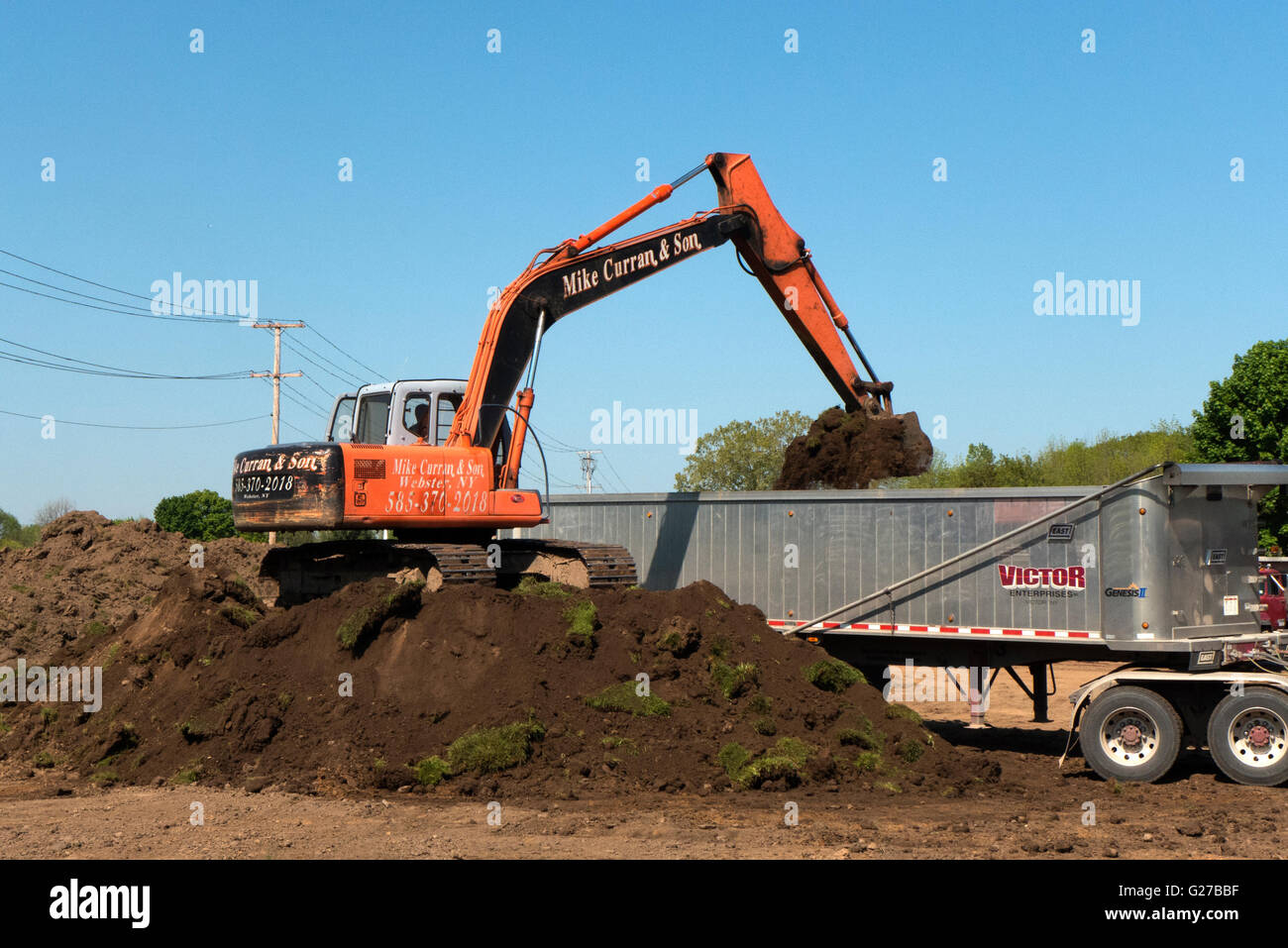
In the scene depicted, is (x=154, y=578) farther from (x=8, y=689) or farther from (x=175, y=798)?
(x=175, y=798)

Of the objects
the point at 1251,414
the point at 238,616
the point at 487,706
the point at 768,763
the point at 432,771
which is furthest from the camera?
the point at 1251,414

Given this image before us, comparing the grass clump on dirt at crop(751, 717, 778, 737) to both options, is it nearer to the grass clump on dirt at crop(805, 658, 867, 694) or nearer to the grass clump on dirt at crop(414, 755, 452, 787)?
the grass clump on dirt at crop(805, 658, 867, 694)

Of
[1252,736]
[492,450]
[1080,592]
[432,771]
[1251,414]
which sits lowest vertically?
[432,771]

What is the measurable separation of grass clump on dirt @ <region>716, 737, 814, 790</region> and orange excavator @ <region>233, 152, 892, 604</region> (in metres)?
3.85

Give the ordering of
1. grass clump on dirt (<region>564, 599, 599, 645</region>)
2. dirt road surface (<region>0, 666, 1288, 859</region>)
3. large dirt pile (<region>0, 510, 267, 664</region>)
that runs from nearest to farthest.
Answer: dirt road surface (<region>0, 666, 1288, 859</region>)
grass clump on dirt (<region>564, 599, 599, 645</region>)
large dirt pile (<region>0, 510, 267, 664</region>)

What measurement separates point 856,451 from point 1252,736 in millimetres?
6765

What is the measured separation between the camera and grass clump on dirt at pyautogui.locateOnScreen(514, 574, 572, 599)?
1392cm

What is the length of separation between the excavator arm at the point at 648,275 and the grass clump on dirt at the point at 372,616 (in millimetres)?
2388

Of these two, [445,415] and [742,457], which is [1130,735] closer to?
[445,415]

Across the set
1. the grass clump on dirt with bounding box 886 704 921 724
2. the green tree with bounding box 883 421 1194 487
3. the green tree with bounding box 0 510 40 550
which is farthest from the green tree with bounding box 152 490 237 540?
the grass clump on dirt with bounding box 886 704 921 724

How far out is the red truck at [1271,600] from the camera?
45.6 ft

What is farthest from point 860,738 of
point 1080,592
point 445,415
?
point 445,415

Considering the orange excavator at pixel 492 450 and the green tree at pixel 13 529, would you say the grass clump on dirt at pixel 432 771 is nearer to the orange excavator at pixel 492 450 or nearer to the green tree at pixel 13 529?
the orange excavator at pixel 492 450

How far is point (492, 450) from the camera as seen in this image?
49.9ft
